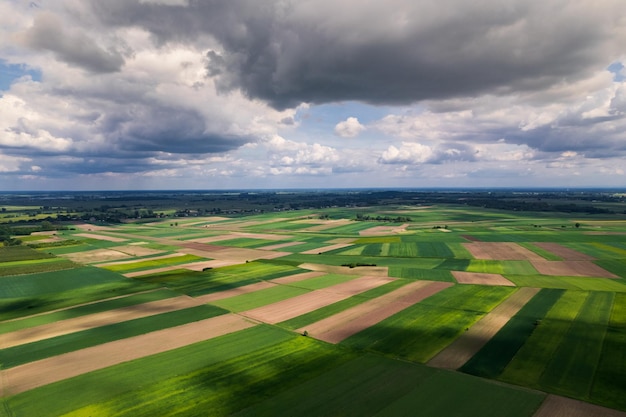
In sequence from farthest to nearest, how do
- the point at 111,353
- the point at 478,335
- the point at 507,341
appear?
the point at 478,335 → the point at 507,341 → the point at 111,353

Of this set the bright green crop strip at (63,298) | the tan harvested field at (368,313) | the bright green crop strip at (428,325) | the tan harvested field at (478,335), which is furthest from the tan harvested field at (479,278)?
the bright green crop strip at (63,298)

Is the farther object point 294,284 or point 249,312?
point 294,284

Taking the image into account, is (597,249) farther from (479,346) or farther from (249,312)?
(249,312)

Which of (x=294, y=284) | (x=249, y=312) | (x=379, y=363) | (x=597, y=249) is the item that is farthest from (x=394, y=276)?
(x=597, y=249)

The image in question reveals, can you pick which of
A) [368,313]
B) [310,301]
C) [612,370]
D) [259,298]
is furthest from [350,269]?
[612,370]

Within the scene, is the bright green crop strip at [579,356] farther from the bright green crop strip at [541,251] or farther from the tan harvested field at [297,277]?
the tan harvested field at [297,277]

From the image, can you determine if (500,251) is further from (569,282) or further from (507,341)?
(507,341)

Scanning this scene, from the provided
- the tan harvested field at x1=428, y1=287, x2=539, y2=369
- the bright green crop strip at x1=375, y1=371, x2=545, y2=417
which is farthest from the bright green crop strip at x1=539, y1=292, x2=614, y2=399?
the tan harvested field at x1=428, y1=287, x2=539, y2=369
